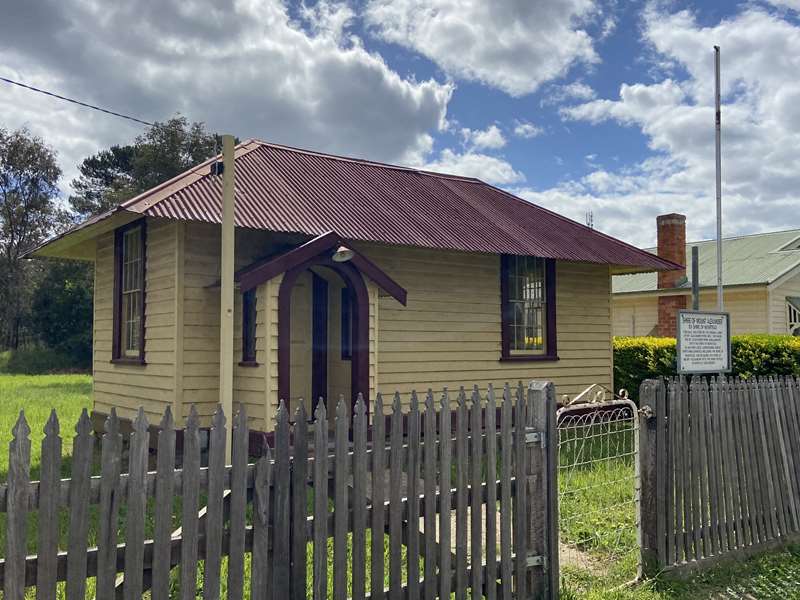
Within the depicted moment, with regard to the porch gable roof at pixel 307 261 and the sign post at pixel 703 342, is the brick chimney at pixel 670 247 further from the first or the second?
the porch gable roof at pixel 307 261

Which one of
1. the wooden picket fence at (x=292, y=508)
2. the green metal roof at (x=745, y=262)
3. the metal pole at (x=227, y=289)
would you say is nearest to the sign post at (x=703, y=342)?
the wooden picket fence at (x=292, y=508)

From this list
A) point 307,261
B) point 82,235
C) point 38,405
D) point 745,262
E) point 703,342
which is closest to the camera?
point 703,342

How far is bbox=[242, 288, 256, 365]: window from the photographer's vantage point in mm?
9789

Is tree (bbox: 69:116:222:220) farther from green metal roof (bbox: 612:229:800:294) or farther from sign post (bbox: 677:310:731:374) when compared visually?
sign post (bbox: 677:310:731:374)

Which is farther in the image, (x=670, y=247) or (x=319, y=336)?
(x=670, y=247)

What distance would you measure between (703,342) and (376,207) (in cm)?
602

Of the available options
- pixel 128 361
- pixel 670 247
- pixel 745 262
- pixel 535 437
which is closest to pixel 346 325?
pixel 128 361

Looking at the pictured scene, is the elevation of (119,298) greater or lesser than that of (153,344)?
greater

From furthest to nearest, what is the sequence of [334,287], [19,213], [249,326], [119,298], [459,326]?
[19,213]
[459,326]
[119,298]
[334,287]
[249,326]

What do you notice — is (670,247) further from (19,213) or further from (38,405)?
(19,213)

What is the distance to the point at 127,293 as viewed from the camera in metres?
11.4

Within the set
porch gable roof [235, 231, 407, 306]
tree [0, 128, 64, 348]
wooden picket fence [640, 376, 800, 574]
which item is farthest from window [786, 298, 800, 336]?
tree [0, 128, 64, 348]

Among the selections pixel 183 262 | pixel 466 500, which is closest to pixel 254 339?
pixel 183 262

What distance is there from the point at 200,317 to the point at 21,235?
36562 millimetres
